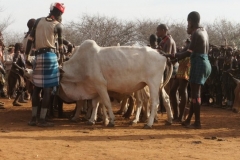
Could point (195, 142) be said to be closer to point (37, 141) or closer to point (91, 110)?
point (37, 141)

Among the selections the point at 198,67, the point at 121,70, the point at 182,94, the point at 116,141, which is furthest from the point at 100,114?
the point at 116,141

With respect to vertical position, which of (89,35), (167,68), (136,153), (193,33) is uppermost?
(89,35)

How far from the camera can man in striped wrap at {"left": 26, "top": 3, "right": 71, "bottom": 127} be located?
8.94m

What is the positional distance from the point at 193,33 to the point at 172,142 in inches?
Result: 97.7

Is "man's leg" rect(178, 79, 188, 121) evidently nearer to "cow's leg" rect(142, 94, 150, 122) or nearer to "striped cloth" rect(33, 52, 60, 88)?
"cow's leg" rect(142, 94, 150, 122)

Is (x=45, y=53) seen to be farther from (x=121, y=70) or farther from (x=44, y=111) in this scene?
(x=121, y=70)

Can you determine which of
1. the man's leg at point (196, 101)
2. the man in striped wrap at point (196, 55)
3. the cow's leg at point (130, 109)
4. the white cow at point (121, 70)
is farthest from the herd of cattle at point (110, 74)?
the cow's leg at point (130, 109)

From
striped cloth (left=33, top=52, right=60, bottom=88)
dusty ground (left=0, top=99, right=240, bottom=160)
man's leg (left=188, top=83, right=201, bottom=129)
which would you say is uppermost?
striped cloth (left=33, top=52, right=60, bottom=88)

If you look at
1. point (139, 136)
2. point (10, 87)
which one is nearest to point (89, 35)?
point (10, 87)

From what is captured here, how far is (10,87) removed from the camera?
Answer: 1480cm

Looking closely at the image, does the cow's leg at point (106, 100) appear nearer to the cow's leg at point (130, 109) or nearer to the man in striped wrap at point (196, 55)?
the man in striped wrap at point (196, 55)

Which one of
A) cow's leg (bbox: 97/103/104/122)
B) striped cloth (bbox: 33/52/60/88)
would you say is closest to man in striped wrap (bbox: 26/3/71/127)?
striped cloth (bbox: 33/52/60/88)

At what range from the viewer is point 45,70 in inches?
354

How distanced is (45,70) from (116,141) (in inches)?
94.7
